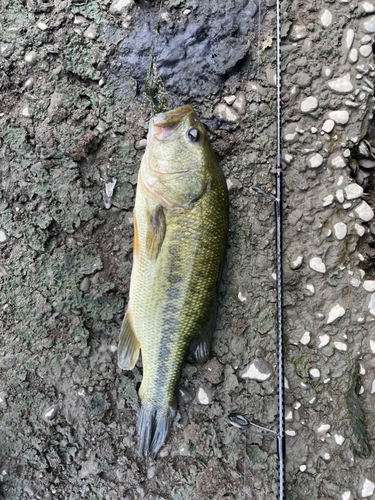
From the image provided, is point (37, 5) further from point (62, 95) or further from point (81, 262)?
point (81, 262)

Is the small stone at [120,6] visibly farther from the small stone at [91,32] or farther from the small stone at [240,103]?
the small stone at [240,103]

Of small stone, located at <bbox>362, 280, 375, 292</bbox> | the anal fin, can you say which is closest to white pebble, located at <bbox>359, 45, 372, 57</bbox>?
small stone, located at <bbox>362, 280, 375, 292</bbox>

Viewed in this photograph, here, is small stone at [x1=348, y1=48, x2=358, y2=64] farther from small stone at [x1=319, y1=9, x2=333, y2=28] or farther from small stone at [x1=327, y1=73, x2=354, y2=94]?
small stone at [x1=319, y1=9, x2=333, y2=28]

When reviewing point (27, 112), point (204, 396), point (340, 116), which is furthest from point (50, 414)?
point (340, 116)

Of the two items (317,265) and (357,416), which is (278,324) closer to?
(317,265)

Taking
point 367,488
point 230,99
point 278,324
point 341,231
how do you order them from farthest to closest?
1. point 230,99
2. point 341,231
3. point 278,324
4. point 367,488
